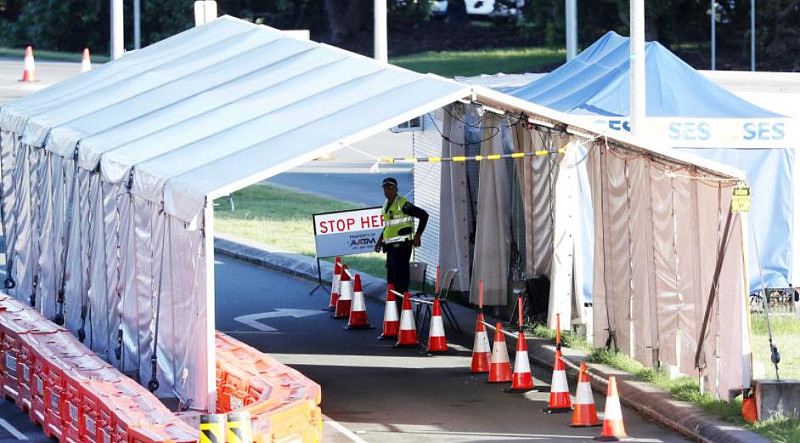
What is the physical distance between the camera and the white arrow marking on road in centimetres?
2166

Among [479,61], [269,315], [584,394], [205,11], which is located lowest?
[269,315]

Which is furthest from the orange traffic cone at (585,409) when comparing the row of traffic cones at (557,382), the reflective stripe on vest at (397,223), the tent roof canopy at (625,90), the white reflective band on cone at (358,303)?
the white reflective band on cone at (358,303)

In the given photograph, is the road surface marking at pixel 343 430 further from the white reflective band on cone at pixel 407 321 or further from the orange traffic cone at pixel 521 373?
the white reflective band on cone at pixel 407 321

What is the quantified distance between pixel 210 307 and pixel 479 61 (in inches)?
1751

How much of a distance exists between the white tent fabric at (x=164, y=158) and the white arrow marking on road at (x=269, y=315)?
2.82 m

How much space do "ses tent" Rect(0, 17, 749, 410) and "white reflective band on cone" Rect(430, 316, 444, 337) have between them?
7.53ft

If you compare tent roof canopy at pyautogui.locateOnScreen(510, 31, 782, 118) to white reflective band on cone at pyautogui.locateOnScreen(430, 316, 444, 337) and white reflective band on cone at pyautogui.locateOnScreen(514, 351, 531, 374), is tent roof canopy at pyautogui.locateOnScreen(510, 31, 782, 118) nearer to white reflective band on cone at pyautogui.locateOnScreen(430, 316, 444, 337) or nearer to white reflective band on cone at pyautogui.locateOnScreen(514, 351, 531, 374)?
white reflective band on cone at pyautogui.locateOnScreen(430, 316, 444, 337)

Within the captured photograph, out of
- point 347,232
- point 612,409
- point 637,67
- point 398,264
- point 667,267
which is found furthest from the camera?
point 347,232

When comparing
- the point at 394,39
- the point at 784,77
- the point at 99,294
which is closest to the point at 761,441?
the point at 99,294

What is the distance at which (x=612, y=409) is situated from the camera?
1420 centimetres

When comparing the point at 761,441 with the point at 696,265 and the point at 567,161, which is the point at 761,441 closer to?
the point at 696,265

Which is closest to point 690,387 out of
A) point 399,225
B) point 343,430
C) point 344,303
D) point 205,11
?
point 343,430

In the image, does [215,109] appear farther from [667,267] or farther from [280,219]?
[280,219]

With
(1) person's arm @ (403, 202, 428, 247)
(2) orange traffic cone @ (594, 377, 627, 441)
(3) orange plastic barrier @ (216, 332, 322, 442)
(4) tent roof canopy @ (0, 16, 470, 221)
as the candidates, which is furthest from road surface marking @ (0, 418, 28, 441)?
(1) person's arm @ (403, 202, 428, 247)
